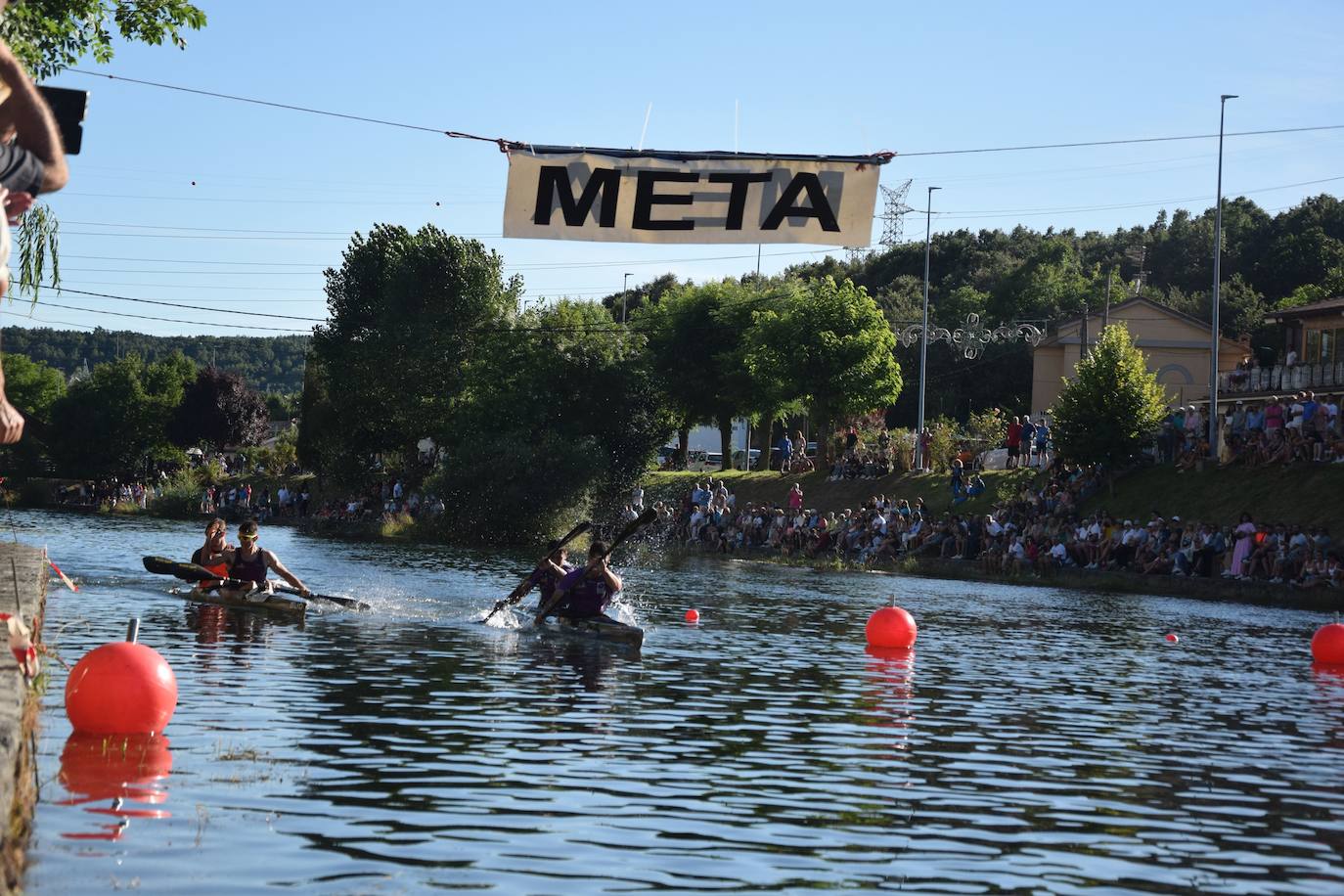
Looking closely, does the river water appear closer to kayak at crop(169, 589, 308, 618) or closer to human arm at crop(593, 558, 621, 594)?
kayak at crop(169, 589, 308, 618)

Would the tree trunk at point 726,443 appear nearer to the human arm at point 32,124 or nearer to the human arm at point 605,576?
the human arm at point 605,576

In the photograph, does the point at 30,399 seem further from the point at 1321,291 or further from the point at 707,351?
the point at 1321,291

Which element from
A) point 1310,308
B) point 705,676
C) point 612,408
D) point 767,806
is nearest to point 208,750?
point 767,806

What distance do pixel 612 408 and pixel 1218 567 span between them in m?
34.1

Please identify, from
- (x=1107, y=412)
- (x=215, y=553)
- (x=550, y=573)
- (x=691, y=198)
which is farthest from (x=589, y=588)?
(x=1107, y=412)

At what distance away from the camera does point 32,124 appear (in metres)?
5.41

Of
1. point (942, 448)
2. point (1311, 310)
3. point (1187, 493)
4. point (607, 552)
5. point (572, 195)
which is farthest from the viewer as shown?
point (942, 448)

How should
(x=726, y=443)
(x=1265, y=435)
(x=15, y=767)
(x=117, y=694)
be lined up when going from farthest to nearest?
(x=726, y=443) < (x=1265, y=435) < (x=117, y=694) < (x=15, y=767)

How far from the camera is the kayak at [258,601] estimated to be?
77.5 feet

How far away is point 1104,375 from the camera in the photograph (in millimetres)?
43969

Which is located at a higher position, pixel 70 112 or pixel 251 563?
pixel 70 112

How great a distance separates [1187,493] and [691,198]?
2921 cm

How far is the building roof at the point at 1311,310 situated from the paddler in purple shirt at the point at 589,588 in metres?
37.5

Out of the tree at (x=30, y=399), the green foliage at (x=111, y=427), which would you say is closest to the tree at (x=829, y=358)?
the green foliage at (x=111, y=427)
